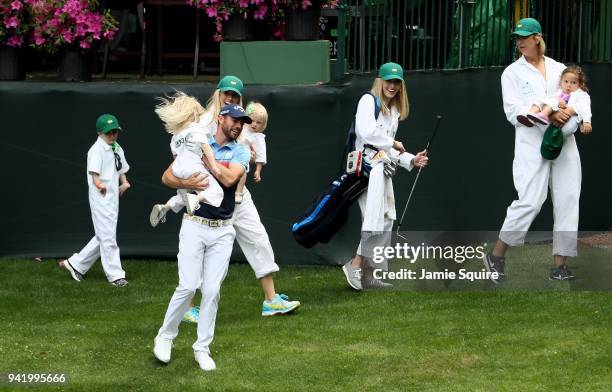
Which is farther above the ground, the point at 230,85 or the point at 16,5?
the point at 16,5

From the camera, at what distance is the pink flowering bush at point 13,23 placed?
12875 millimetres

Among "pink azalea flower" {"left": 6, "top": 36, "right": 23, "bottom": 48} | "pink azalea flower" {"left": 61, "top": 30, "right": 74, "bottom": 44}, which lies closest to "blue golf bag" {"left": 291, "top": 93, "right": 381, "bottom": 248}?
"pink azalea flower" {"left": 61, "top": 30, "right": 74, "bottom": 44}

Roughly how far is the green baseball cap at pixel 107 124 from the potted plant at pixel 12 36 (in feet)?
6.23

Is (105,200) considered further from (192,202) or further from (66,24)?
(192,202)

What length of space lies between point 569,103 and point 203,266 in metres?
3.43

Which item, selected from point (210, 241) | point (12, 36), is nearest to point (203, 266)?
point (210, 241)

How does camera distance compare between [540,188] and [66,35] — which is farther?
[66,35]

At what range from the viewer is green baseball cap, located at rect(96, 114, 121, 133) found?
11.5 metres

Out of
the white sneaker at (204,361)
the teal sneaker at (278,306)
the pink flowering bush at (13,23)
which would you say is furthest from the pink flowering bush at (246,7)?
the white sneaker at (204,361)

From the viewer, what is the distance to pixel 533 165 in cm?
1056

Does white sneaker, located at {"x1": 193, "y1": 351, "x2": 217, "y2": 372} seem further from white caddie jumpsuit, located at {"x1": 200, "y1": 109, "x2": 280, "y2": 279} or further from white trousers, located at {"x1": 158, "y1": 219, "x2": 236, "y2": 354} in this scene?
white caddie jumpsuit, located at {"x1": 200, "y1": 109, "x2": 280, "y2": 279}

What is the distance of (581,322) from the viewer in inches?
371

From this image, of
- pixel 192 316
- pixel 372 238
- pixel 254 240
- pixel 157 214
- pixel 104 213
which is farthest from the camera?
pixel 104 213

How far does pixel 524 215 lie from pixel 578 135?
1967 millimetres
